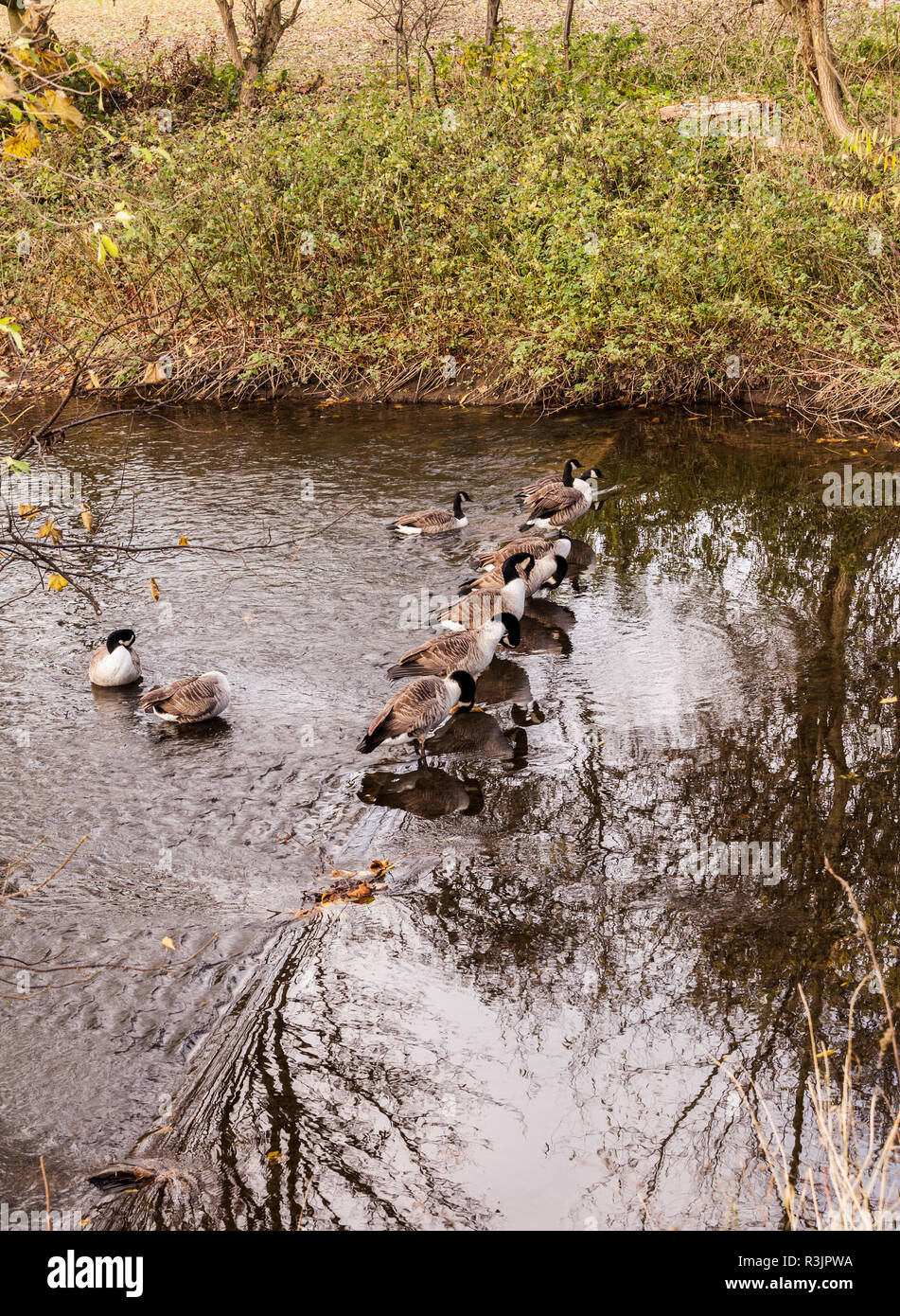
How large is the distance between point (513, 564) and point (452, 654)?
6.12 feet

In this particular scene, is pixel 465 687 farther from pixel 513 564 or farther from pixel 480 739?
pixel 513 564

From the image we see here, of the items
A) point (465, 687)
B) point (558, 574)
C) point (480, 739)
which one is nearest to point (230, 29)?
point (558, 574)

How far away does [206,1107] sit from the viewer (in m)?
5.25

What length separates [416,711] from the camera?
8383 millimetres

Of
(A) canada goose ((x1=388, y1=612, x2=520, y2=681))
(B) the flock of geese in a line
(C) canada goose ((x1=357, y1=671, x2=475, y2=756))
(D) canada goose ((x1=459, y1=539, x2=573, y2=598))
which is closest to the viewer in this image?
(C) canada goose ((x1=357, y1=671, x2=475, y2=756))

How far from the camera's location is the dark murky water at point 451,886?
16.4 feet

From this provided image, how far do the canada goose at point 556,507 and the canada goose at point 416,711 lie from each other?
4278 mm

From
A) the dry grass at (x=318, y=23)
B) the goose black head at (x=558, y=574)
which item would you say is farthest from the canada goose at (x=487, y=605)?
the dry grass at (x=318, y=23)

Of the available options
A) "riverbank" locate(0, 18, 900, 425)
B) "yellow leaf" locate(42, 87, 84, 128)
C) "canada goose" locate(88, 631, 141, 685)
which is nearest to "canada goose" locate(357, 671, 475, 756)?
"canada goose" locate(88, 631, 141, 685)

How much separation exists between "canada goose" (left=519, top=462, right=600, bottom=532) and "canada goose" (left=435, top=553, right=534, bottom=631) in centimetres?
207

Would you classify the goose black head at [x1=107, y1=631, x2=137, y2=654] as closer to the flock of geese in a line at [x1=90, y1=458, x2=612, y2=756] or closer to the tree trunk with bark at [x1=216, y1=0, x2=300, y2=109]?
the flock of geese in a line at [x1=90, y1=458, x2=612, y2=756]

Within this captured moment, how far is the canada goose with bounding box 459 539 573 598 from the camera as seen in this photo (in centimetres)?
1101

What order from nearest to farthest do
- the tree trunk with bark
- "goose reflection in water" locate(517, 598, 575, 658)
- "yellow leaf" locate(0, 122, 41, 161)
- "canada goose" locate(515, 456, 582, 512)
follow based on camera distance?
"yellow leaf" locate(0, 122, 41, 161), "goose reflection in water" locate(517, 598, 575, 658), "canada goose" locate(515, 456, 582, 512), the tree trunk with bark

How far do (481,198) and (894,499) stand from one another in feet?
33.1
